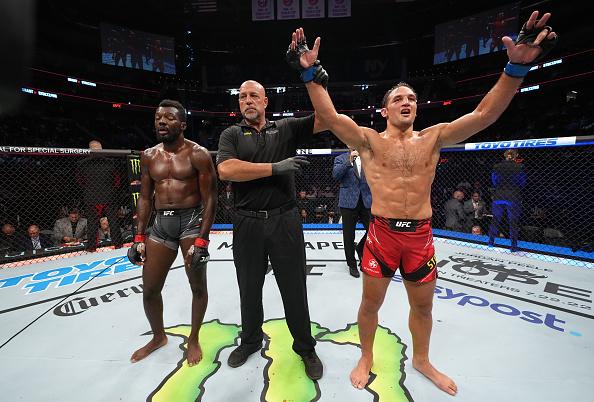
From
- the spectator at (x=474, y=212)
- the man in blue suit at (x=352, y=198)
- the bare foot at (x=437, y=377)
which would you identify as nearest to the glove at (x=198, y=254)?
the bare foot at (x=437, y=377)

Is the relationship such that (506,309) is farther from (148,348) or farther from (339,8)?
(339,8)

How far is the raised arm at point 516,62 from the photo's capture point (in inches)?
56.7

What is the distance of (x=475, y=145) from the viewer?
14.2ft

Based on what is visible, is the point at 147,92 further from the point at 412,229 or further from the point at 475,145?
the point at 412,229

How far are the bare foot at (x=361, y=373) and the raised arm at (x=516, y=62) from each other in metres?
1.56

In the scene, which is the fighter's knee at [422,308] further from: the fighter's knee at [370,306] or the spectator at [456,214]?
the spectator at [456,214]

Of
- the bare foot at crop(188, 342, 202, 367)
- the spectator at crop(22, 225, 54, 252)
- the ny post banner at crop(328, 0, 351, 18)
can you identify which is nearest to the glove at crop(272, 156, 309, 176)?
the bare foot at crop(188, 342, 202, 367)

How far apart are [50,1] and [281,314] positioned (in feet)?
53.2

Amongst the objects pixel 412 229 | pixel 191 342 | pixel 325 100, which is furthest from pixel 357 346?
pixel 325 100

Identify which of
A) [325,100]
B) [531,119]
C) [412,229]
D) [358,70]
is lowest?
[412,229]

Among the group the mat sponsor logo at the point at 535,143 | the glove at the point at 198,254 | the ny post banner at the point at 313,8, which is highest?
the ny post banner at the point at 313,8

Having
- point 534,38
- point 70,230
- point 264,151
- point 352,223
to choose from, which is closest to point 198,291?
point 264,151

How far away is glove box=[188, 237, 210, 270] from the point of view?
1968mm

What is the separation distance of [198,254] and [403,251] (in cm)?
130
